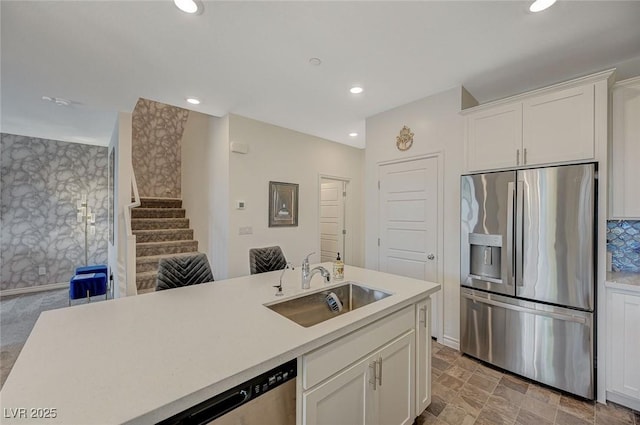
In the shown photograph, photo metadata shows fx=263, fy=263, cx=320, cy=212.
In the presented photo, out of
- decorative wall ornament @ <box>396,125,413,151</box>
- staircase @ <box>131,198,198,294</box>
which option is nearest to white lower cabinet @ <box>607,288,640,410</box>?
decorative wall ornament @ <box>396,125,413,151</box>

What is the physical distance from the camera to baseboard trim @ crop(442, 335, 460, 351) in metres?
2.73

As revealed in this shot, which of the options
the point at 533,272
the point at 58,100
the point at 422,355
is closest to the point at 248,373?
the point at 422,355

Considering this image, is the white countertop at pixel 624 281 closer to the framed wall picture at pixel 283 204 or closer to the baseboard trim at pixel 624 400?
the baseboard trim at pixel 624 400

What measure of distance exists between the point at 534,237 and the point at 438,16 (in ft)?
6.00

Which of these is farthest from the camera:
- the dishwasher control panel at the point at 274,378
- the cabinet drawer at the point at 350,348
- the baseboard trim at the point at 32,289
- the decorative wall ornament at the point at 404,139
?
the baseboard trim at the point at 32,289

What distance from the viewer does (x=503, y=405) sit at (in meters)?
1.94

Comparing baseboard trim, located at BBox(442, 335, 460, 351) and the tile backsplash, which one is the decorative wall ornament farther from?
baseboard trim, located at BBox(442, 335, 460, 351)

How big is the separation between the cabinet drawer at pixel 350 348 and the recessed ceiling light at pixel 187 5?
2.08 metres

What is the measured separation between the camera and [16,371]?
2.78ft

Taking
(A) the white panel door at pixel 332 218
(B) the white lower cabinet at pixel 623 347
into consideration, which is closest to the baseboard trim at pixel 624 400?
(B) the white lower cabinet at pixel 623 347

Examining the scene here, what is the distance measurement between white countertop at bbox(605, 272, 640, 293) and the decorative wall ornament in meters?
2.08

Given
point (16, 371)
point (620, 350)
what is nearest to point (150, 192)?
point (16, 371)

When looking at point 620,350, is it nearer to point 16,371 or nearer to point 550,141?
point 550,141

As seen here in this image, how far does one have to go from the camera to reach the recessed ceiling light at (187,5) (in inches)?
63.4
